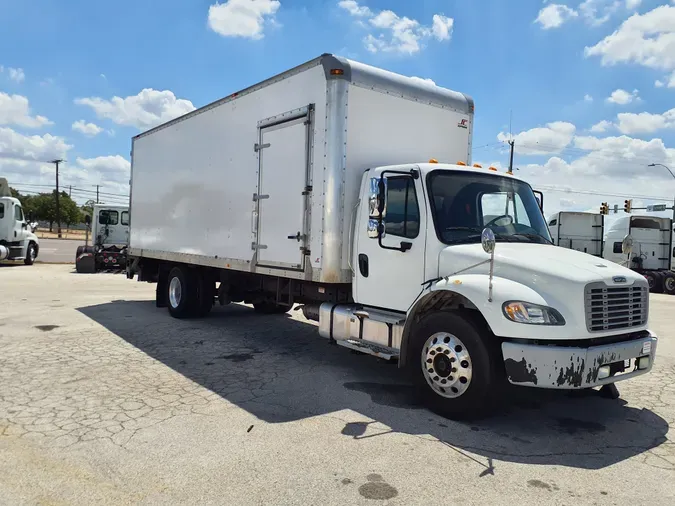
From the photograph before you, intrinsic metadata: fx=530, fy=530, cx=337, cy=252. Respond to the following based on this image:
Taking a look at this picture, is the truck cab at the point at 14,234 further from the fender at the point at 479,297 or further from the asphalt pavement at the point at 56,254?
the fender at the point at 479,297

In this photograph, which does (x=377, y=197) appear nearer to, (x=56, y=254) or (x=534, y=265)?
(x=534, y=265)

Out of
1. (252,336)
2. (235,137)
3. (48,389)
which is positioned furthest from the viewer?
(252,336)

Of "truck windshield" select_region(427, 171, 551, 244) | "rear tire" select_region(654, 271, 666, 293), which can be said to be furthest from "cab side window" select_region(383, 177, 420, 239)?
"rear tire" select_region(654, 271, 666, 293)

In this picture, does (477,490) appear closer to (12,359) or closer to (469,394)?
(469,394)

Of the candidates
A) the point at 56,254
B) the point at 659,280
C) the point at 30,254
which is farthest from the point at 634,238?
the point at 56,254

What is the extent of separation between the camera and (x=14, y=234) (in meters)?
21.5

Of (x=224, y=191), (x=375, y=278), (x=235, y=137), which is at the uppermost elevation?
(x=235, y=137)

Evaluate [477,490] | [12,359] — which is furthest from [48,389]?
[477,490]

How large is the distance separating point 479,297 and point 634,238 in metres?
20.7

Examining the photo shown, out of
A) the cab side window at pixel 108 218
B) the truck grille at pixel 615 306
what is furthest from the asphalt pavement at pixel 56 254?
the truck grille at pixel 615 306

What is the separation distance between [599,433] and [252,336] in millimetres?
5372

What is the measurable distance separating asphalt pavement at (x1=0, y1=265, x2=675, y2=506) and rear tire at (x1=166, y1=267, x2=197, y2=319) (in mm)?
2223

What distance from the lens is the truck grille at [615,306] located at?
4399mm

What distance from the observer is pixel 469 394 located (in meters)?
4.62
